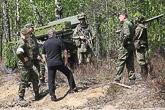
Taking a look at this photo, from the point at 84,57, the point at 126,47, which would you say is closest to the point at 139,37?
the point at 126,47

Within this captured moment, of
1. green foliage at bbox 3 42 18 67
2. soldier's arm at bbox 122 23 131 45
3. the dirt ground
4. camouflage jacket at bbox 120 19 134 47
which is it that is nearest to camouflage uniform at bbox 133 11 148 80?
the dirt ground

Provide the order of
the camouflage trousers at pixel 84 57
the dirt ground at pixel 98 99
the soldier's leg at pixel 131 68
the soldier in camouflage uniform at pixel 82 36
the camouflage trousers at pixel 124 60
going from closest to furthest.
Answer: the dirt ground at pixel 98 99
the camouflage trousers at pixel 124 60
the soldier's leg at pixel 131 68
the soldier in camouflage uniform at pixel 82 36
the camouflage trousers at pixel 84 57

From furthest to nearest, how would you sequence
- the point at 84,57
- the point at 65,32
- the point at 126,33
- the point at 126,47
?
the point at 65,32 < the point at 84,57 < the point at 126,47 < the point at 126,33

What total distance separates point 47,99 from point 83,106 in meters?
1.52

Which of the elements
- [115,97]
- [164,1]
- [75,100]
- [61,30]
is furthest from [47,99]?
[164,1]

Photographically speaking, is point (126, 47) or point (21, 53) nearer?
point (21, 53)

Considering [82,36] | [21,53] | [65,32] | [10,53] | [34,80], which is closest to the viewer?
[21,53]

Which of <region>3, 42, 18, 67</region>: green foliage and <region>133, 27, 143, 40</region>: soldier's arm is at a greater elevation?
<region>133, 27, 143, 40</region>: soldier's arm

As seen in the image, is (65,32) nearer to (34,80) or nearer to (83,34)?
(83,34)

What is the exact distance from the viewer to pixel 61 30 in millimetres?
9750

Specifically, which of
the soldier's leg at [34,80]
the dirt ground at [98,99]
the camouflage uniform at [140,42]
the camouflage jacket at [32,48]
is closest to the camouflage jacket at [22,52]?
the soldier's leg at [34,80]

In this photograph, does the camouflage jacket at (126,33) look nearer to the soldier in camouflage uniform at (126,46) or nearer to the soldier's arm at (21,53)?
the soldier in camouflage uniform at (126,46)

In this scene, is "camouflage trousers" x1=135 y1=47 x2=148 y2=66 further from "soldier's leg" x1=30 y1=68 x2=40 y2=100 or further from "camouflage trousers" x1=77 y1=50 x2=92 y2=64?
"soldier's leg" x1=30 y1=68 x2=40 y2=100

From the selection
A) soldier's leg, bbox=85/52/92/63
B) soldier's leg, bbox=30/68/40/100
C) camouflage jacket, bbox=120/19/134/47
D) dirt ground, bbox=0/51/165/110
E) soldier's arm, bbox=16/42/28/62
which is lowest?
dirt ground, bbox=0/51/165/110
